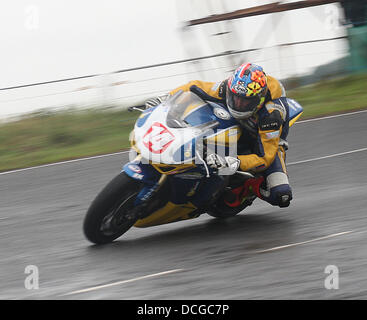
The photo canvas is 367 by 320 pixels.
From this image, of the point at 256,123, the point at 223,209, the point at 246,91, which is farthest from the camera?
the point at 223,209

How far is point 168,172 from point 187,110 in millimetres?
655

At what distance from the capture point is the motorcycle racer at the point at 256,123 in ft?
23.9

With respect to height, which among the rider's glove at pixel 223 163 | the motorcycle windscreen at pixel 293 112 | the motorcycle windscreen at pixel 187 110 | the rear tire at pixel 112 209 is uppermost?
the motorcycle windscreen at pixel 187 110

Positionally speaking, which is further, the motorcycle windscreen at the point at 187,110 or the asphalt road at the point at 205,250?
the motorcycle windscreen at the point at 187,110

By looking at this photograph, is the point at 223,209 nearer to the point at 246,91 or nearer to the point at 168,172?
the point at 168,172

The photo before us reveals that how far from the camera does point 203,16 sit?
2173 cm

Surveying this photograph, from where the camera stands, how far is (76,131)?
54.6ft

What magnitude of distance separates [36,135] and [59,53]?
8019 millimetres

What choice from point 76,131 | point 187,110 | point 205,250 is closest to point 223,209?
point 205,250

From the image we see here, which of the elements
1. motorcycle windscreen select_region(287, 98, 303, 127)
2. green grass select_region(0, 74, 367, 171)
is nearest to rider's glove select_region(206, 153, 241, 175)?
motorcycle windscreen select_region(287, 98, 303, 127)

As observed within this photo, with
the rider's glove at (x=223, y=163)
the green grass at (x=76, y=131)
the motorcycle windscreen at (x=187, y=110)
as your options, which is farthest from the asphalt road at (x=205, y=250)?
→ the green grass at (x=76, y=131)

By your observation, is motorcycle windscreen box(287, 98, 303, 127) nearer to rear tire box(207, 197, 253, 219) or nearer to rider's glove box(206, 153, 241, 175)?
rear tire box(207, 197, 253, 219)

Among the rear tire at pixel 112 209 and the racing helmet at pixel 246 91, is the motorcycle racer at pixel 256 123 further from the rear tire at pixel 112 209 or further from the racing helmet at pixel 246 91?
the rear tire at pixel 112 209
